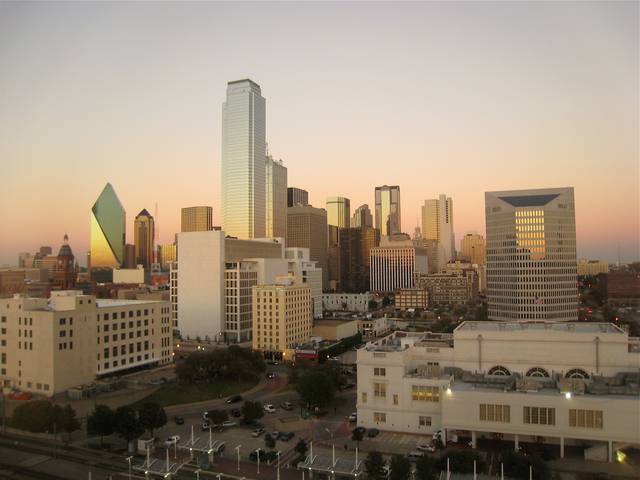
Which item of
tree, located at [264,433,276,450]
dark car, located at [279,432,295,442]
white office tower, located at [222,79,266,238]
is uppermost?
white office tower, located at [222,79,266,238]

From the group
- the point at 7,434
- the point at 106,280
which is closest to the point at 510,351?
the point at 7,434

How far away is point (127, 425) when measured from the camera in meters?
36.9

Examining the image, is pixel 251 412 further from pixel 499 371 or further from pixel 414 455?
pixel 499 371

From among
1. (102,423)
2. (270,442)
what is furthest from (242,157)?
(270,442)

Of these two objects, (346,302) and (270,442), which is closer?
(270,442)

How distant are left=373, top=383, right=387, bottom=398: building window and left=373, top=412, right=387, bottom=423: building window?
138 cm

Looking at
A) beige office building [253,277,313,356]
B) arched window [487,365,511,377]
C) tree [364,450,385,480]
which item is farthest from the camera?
beige office building [253,277,313,356]

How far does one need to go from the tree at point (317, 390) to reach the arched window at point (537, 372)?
16.8 m

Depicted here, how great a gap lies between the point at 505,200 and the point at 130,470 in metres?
99.5

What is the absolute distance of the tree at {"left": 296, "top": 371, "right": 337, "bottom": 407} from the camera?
4666 centimetres

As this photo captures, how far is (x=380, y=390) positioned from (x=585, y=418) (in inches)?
581

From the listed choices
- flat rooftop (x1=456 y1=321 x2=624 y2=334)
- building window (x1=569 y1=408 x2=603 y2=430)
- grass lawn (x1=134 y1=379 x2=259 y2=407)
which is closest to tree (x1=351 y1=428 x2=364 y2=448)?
flat rooftop (x1=456 y1=321 x2=624 y2=334)

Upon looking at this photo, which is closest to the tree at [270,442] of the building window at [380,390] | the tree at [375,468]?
the tree at [375,468]

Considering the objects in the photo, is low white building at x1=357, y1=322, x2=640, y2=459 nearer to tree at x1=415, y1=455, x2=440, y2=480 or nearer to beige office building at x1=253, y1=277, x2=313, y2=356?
tree at x1=415, y1=455, x2=440, y2=480
